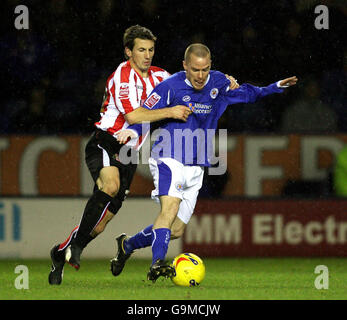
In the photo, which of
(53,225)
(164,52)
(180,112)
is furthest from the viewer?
(164,52)

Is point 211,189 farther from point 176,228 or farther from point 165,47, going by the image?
point 176,228

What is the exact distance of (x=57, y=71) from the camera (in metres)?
11.5

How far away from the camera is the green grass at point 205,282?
6512 millimetres

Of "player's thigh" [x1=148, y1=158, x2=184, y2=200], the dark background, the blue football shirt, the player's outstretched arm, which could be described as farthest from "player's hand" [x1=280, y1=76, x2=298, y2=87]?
the dark background

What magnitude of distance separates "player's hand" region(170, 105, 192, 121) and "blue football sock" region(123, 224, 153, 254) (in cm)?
95

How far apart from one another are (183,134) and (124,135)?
0.43 metres

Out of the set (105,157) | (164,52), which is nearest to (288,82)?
(105,157)

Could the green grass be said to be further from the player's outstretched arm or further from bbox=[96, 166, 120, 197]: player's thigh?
the player's outstretched arm

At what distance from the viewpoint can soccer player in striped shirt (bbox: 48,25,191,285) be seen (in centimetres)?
728

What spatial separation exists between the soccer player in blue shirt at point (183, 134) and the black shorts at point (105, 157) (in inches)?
5.6

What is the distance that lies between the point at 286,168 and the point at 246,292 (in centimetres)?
375

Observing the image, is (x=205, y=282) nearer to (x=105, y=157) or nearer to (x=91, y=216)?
(x=91, y=216)

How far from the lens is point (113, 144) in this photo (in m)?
7.43

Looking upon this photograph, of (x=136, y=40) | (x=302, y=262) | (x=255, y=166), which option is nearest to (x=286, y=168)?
(x=255, y=166)
